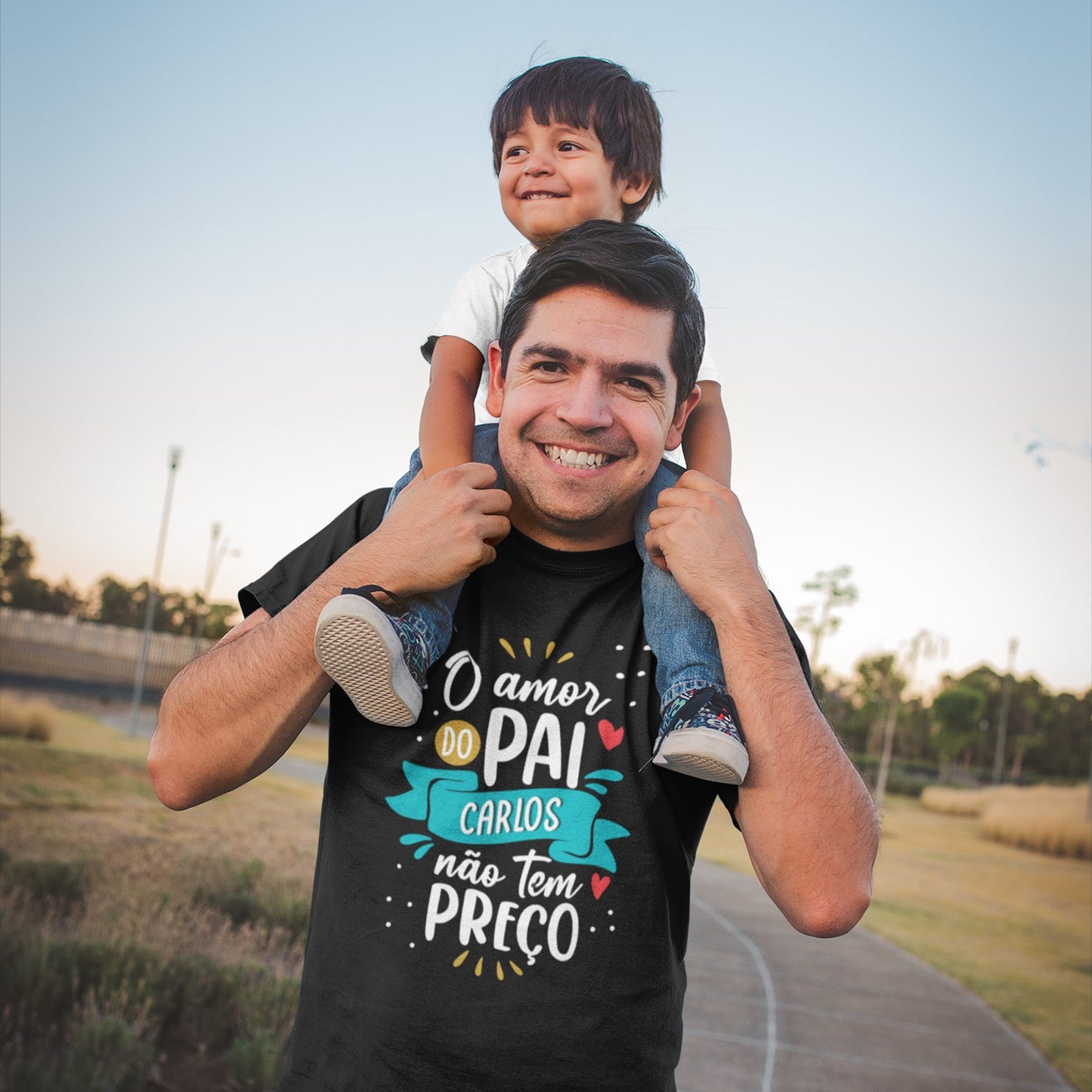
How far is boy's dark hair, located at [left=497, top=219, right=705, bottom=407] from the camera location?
4.66ft

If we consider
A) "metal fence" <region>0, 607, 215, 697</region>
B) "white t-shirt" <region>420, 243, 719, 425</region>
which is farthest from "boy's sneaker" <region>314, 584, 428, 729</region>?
"metal fence" <region>0, 607, 215, 697</region>

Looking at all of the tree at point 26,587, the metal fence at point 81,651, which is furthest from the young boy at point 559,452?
the tree at point 26,587

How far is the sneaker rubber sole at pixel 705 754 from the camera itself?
1.13m

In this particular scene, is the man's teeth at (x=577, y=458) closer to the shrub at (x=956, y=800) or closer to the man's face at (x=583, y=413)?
the man's face at (x=583, y=413)

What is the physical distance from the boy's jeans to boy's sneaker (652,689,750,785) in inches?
1.9

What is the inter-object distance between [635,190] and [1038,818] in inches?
332

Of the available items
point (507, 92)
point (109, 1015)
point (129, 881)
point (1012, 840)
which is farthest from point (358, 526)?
point (1012, 840)

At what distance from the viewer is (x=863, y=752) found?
54.7 feet

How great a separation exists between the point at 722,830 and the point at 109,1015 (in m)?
7.75

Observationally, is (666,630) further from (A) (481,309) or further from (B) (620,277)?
(A) (481,309)

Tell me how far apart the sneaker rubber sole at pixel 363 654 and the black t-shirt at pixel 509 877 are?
0.40ft

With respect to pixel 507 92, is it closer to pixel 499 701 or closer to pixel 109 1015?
pixel 499 701

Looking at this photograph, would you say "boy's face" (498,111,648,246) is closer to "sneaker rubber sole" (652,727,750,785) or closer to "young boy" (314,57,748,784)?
"young boy" (314,57,748,784)

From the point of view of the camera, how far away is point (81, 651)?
852 cm
